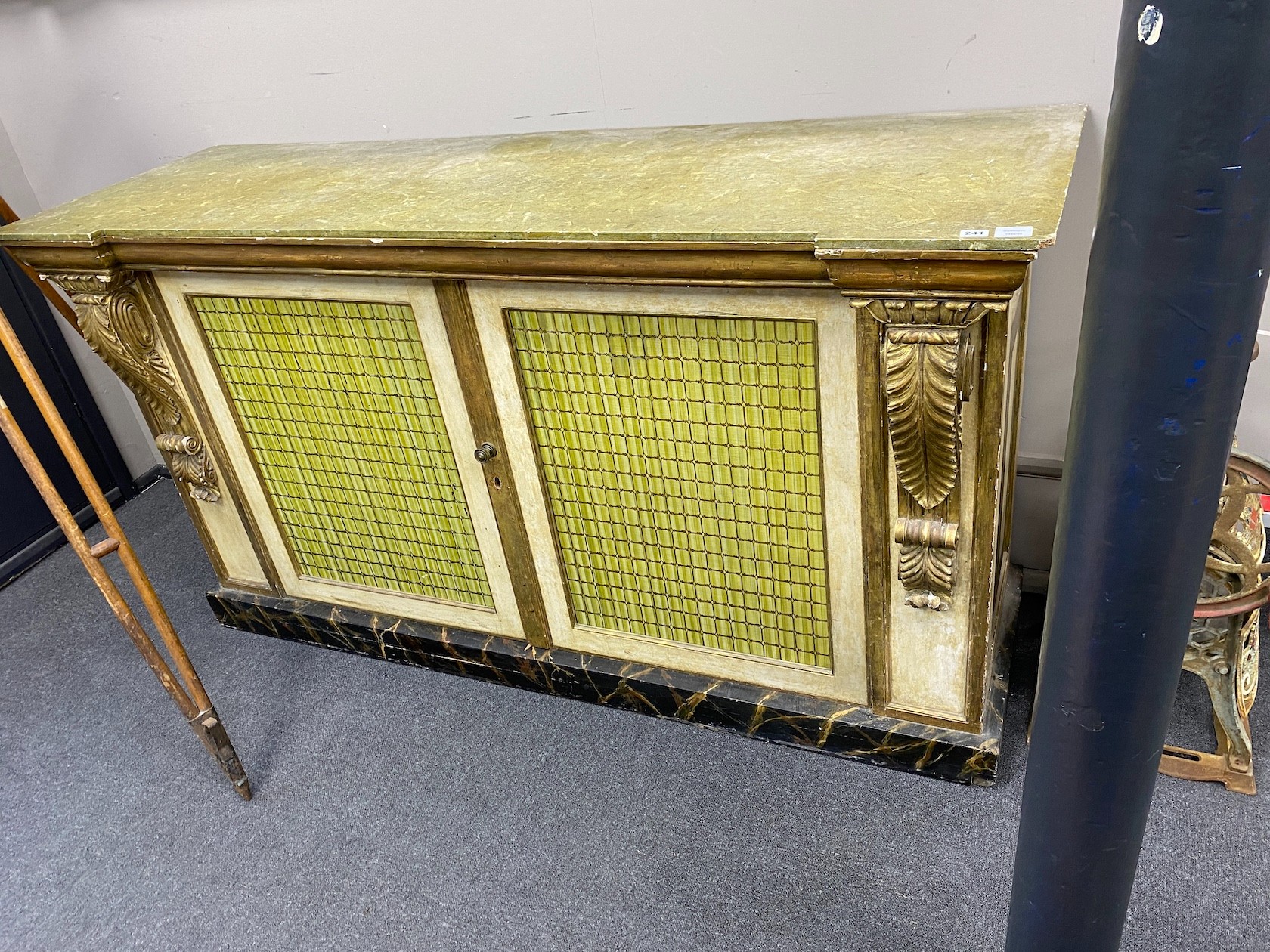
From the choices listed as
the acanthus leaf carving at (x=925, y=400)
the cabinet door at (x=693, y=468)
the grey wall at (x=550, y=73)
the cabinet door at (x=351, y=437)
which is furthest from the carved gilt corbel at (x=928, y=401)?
the cabinet door at (x=351, y=437)

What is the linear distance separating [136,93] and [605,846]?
2305mm

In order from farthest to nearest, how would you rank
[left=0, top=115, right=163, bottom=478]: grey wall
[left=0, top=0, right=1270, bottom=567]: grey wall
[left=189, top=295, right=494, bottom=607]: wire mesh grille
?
[left=0, top=115, right=163, bottom=478]: grey wall
[left=189, top=295, right=494, bottom=607]: wire mesh grille
[left=0, top=0, right=1270, bottom=567]: grey wall

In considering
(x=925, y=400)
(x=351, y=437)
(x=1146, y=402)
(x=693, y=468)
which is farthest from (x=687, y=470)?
(x=1146, y=402)

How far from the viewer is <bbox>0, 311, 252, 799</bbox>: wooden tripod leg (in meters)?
1.77

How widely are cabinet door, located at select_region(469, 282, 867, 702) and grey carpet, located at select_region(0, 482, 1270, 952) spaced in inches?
10.7

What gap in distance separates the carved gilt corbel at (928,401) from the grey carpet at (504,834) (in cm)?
60

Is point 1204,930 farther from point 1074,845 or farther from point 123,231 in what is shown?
point 123,231

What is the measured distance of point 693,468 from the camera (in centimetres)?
183

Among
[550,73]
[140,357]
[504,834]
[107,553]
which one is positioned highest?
[550,73]

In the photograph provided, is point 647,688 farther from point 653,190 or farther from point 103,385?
point 103,385

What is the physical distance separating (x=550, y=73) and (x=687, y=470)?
1.00 m

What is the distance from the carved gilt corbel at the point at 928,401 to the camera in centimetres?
144

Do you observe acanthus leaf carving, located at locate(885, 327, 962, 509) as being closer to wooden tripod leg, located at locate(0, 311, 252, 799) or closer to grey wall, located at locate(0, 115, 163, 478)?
wooden tripod leg, located at locate(0, 311, 252, 799)

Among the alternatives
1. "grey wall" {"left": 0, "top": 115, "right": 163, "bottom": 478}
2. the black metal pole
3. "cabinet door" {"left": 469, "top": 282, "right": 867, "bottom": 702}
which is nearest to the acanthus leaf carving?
"cabinet door" {"left": 469, "top": 282, "right": 867, "bottom": 702}
